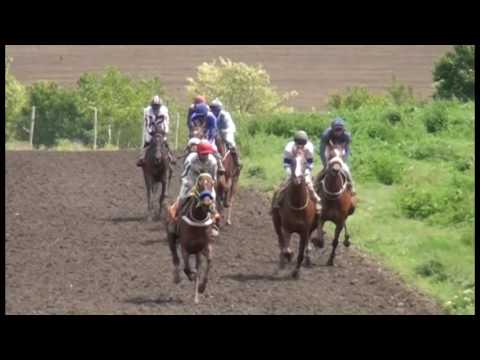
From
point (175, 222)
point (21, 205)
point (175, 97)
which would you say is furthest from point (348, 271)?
point (175, 97)

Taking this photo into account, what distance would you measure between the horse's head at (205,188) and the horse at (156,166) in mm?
8205

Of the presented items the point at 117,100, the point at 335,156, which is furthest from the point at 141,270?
the point at 117,100

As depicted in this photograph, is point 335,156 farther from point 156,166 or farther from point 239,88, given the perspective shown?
point 239,88

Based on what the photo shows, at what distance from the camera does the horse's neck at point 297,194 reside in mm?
20578

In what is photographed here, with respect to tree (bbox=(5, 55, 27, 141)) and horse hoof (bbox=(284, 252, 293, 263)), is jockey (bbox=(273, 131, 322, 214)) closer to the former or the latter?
horse hoof (bbox=(284, 252, 293, 263))

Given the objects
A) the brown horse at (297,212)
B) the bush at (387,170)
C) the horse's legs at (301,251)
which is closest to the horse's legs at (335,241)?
the brown horse at (297,212)

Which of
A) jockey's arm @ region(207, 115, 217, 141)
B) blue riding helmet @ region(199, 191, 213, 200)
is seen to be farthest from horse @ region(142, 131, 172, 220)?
blue riding helmet @ region(199, 191, 213, 200)

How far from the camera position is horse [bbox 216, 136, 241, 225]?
26172mm

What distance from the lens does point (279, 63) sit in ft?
277

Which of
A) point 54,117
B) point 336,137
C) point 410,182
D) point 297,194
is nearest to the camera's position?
point 297,194

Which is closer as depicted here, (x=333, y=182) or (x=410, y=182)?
(x=333, y=182)

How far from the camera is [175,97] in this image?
72.9 metres

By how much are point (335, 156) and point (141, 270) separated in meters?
3.50

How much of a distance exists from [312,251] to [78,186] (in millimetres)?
10344
